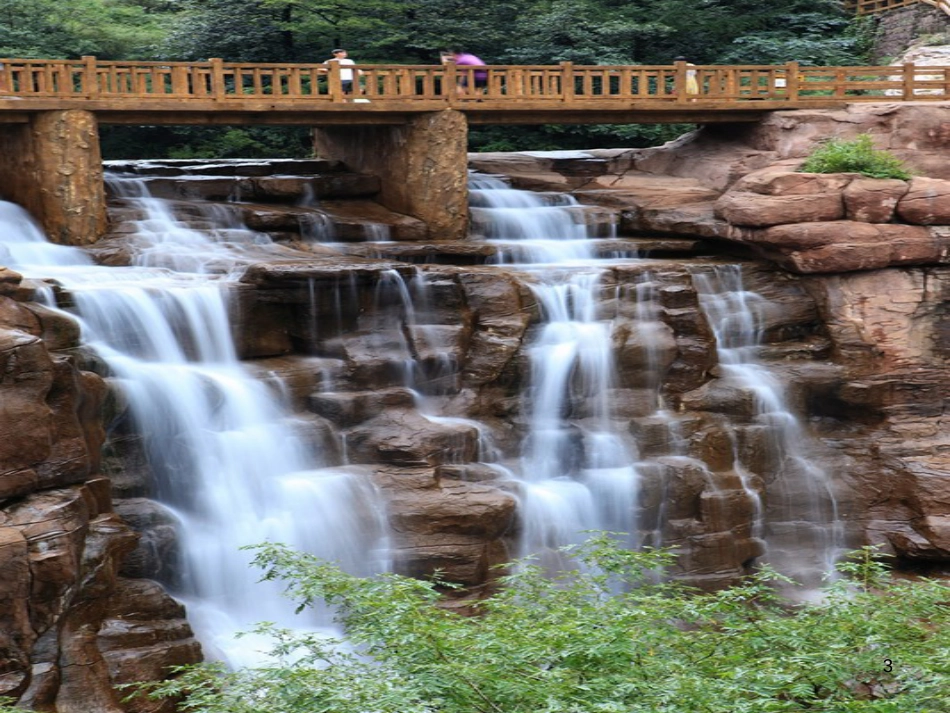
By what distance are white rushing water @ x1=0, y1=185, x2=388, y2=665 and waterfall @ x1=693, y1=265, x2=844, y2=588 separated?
231 inches

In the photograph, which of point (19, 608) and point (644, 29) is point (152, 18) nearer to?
point (644, 29)

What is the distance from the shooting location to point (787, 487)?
19.0 metres

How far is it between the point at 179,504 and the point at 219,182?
353 inches

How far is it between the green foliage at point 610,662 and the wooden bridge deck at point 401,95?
1203cm

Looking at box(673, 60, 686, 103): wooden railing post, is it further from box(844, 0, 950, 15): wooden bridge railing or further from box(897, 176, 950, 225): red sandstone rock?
box(844, 0, 950, 15): wooden bridge railing

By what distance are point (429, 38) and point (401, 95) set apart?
40.2 feet

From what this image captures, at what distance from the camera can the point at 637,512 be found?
700 inches

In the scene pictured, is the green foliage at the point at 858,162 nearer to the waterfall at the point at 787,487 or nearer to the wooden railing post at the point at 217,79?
the waterfall at the point at 787,487

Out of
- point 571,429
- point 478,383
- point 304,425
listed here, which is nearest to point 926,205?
point 571,429

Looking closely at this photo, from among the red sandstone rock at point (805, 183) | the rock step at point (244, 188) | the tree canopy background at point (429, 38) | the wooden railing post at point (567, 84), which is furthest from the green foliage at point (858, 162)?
the tree canopy background at point (429, 38)

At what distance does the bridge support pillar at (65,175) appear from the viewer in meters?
20.5

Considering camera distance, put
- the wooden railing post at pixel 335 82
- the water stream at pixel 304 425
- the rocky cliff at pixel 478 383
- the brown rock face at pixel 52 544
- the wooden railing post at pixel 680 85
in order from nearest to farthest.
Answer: the brown rock face at pixel 52 544 → the rocky cliff at pixel 478 383 → the water stream at pixel 304 425 → the wooden railing post at pixel 335 82 → the wooden railing post at pixel 680 85

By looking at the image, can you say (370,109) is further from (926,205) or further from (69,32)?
(69,32)

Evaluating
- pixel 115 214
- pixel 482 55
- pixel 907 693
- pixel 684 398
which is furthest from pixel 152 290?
pixel 482 55
